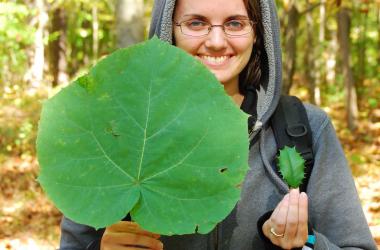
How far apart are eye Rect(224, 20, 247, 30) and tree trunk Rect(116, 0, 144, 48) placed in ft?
12.3

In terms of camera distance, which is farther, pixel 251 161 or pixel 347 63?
pixel 347 63

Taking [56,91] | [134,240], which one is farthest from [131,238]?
[56,91]

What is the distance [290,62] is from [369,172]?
2.25m

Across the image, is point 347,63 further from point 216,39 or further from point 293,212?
point 293,212

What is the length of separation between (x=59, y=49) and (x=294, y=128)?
44.2ft

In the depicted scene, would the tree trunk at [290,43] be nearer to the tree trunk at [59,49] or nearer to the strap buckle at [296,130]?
the strap buckle at [296,130]

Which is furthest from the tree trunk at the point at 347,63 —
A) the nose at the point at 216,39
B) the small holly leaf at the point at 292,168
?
the small holly leaf at the point at 292,168

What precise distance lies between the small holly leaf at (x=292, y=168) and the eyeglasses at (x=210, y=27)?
17.7 inches

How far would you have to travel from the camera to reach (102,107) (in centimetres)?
108

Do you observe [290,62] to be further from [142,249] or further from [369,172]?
[142,249]

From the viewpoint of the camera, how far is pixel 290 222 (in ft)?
4.38

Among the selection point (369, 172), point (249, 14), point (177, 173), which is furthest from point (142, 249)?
point (369, 172)

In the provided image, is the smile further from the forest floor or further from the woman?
the forest floor

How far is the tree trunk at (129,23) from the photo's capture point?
5332mm
